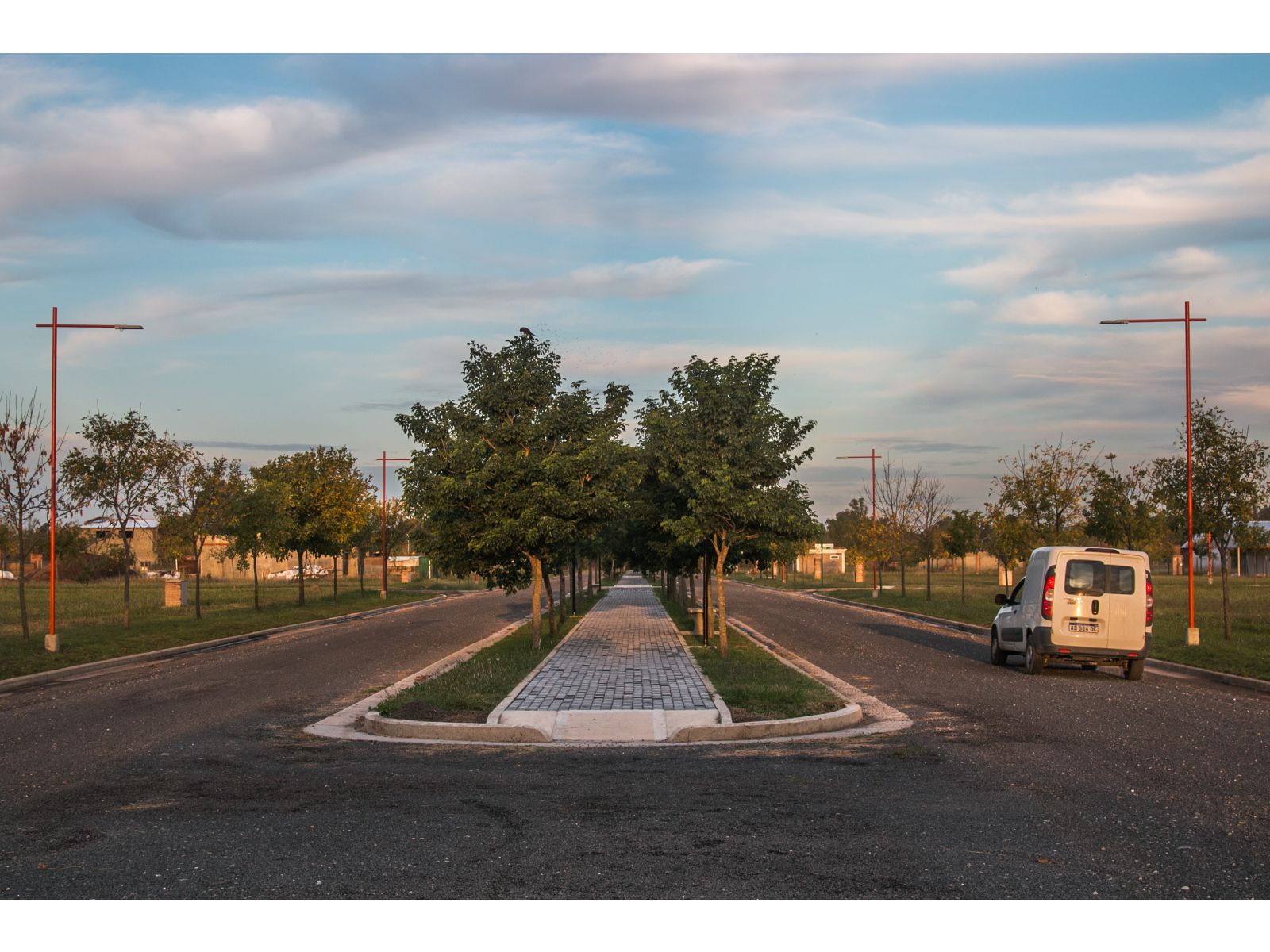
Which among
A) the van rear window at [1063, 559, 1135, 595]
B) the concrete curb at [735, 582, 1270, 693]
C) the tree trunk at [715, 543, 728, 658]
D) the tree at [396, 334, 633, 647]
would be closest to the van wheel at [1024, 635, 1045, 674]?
the van rear window at [1063, 559, 1135, 595]

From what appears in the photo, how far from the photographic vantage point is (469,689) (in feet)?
50.6

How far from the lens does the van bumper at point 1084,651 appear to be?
1877cm

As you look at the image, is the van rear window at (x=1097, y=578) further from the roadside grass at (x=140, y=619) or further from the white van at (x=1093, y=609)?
the roadside grass at (x=140, y=619)

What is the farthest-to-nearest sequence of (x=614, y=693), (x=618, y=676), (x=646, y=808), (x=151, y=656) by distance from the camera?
(x=151, y=656)
(x=618, y=676)
(x=614, y=693)
(x=646, y=808)

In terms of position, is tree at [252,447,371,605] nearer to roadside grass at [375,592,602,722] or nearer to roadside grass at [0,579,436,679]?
roadside grass at [0,579,436,679]

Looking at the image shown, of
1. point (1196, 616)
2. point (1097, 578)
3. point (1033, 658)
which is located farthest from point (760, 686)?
point (1196, 616)

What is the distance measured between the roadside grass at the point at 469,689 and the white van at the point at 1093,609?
8571mm

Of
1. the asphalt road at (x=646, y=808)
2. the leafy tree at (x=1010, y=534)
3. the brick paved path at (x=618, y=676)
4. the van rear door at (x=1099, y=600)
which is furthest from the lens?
the leafy tree at (x=1010, y=534)

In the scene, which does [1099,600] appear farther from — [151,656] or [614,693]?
[151,656]

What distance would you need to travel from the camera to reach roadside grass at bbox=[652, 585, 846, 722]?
1366 cm

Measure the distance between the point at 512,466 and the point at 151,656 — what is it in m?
8.47

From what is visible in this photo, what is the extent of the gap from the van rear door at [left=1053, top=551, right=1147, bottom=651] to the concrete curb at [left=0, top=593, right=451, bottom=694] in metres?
16.4

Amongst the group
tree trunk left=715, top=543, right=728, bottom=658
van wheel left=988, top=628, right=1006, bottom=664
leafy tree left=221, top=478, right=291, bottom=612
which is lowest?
van wheel left=988, top=628, right=1006, bottom=664

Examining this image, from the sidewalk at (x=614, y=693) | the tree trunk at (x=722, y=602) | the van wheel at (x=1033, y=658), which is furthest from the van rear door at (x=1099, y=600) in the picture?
the sidewalk at (x=614, y=693)
